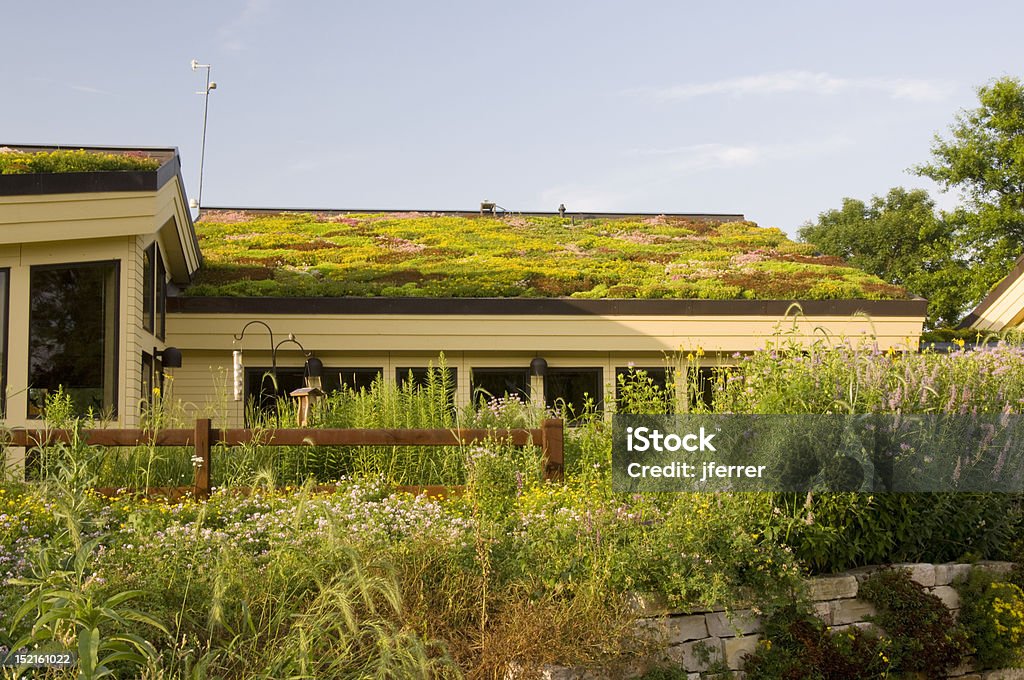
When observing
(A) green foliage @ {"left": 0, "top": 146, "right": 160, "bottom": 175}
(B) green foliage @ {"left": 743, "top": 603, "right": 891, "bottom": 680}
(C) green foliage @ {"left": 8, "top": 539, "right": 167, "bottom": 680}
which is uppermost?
(A) green foliage @ {"left": 0, "top": 146, "right": 160, "bottom": 175}

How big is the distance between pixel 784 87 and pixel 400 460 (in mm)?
9212

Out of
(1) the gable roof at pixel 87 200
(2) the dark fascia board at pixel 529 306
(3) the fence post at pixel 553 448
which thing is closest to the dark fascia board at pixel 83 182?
(1) the gable roof at pixel 87 200

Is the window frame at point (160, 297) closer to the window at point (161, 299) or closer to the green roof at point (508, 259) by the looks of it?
the window at point (161, 299)

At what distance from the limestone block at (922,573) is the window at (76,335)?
7996 mm

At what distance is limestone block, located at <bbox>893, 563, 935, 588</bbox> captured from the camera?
5.52 metres

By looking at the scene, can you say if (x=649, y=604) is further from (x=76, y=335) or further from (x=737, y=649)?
(x=76, y=335)

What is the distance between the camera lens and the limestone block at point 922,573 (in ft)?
18.1

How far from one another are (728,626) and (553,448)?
186 cm

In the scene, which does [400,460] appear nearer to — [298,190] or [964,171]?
[298,190]

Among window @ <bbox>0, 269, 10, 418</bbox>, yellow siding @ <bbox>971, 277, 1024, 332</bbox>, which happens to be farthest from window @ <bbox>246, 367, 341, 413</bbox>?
yellow siding @ <bbox>971, 277, 1024, 332</bbox>

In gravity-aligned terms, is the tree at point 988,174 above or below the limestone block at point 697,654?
above

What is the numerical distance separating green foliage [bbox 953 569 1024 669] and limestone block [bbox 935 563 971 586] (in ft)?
0.22

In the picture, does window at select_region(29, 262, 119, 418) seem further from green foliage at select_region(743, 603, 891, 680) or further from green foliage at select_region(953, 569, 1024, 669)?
green foliage at select_region(953, 569, 1024, 669)

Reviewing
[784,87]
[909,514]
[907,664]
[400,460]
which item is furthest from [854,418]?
[784,87]
